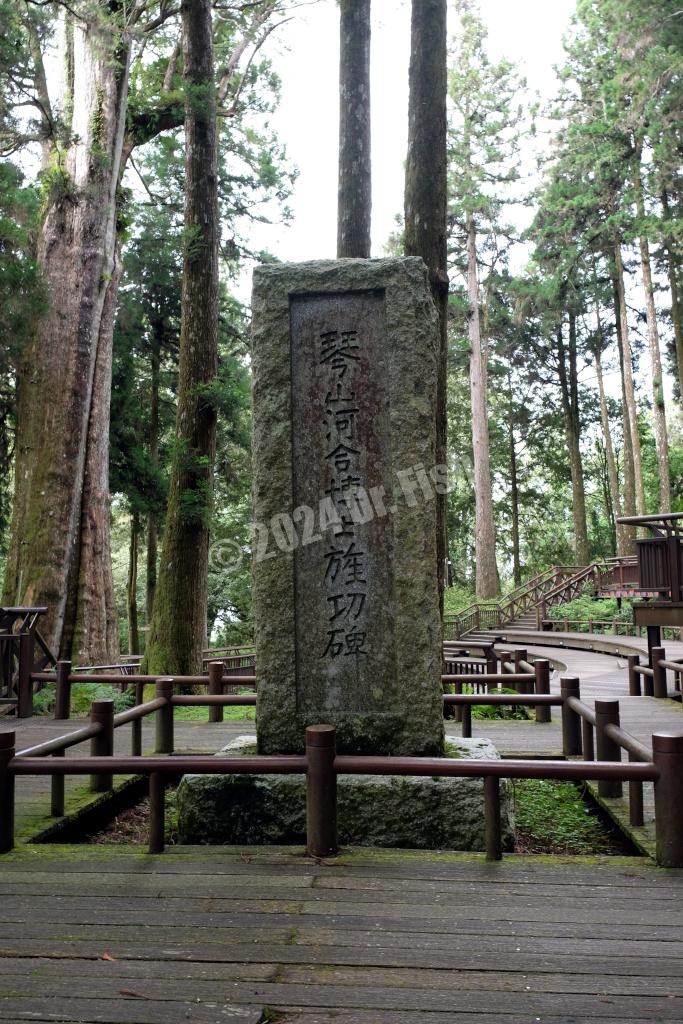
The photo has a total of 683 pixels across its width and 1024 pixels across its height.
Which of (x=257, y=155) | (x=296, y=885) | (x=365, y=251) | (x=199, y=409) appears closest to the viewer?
(x=296, y=885)

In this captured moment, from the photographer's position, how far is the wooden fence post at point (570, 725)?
5.64 m

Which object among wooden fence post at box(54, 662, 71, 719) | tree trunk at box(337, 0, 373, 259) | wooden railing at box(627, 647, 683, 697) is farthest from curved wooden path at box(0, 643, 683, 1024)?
tree trunk at box(337, 0, 373, 259)

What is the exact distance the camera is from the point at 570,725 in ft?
18.8

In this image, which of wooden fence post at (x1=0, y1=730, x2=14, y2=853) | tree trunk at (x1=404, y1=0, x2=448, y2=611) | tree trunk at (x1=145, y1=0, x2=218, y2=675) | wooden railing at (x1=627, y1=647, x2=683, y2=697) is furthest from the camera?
tree trunk at (x1=145, y1=0, x2=218, y2=675)

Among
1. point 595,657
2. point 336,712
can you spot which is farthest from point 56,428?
point 595,657

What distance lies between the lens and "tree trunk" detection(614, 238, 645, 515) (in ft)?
75.1

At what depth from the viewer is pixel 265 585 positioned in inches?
168

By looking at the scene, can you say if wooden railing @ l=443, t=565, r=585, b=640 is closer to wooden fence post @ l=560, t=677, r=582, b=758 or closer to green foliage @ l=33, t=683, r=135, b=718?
green foliage @ l=33, t=683, r=135, b=718

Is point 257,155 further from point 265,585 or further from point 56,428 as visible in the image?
point 265,585

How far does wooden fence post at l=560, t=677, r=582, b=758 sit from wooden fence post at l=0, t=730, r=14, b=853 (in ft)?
12.3

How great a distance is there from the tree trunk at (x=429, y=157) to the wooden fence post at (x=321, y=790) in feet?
11.2

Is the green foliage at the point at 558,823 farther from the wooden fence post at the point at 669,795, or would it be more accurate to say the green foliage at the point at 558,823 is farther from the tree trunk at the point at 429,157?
A: the tree trunk at the point at 429,157

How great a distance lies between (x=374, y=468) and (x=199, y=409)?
5.56m

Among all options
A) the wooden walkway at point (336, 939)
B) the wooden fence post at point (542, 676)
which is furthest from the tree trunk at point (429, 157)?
the wooden walkway at point (336, 939)
